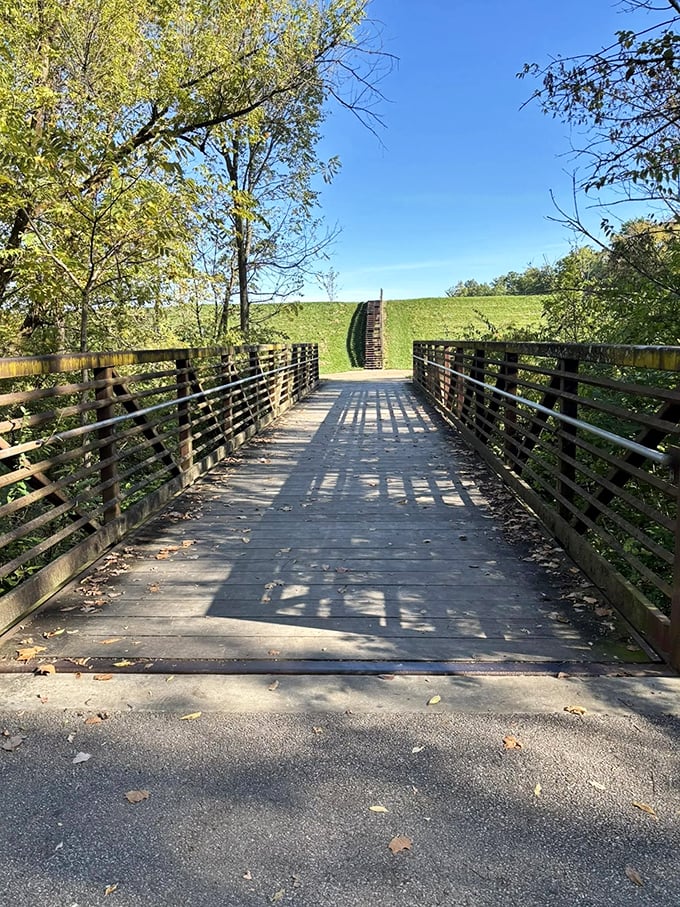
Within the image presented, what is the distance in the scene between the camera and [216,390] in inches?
244

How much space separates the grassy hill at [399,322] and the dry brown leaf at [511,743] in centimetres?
3063

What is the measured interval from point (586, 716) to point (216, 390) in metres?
4.86

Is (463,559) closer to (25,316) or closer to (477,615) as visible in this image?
(477,615)

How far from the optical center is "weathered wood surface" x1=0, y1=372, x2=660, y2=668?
268cm

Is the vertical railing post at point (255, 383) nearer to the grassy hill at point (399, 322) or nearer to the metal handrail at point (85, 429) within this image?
the metal handrail at point (85, 429)

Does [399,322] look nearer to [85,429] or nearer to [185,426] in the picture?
[185,426]

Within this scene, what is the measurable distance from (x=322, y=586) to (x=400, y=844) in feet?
6.07

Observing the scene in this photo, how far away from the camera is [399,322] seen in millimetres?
36969

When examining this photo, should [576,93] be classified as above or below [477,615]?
above

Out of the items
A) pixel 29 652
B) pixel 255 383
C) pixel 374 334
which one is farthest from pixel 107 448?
pixel 374 334

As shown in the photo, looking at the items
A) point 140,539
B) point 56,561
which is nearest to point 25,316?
point 140,539

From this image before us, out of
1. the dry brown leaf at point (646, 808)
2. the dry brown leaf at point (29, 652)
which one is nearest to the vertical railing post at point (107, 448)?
the dry brown leaf at point (29, 652)

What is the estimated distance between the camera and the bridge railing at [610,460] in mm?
2568

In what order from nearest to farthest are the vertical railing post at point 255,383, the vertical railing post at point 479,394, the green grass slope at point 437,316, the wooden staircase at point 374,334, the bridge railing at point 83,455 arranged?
the bridge railing at point 83,455, the vertical railing post at point 479,394, the vertical railing post at point 255,383, the wooden staircase at point 374,334, the green grass slope at point 437,316
